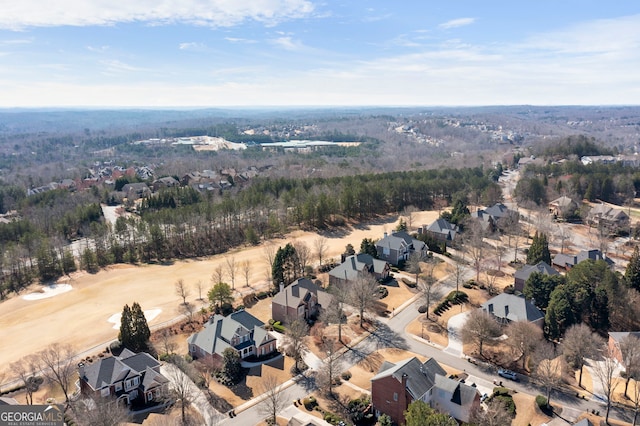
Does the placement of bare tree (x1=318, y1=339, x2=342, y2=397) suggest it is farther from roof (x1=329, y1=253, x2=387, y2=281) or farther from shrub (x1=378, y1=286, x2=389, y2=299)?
roof (x1=329, y1=253, x2=387, y2=281)

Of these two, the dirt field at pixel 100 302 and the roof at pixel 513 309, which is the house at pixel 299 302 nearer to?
the dirt field at pixel 100 302

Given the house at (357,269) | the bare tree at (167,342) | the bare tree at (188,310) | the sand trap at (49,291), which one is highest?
the house at (357,269)

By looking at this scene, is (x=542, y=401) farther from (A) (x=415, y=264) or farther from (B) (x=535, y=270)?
(A) (x=415, y=264)

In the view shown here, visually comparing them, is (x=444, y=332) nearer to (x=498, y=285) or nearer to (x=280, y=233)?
(x=498, y=285)

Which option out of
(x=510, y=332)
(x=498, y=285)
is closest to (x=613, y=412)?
(x=510, y=332)

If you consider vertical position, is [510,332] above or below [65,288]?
above

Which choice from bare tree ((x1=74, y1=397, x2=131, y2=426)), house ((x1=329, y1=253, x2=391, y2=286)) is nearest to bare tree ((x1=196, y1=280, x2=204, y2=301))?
house ((x1=329, y1=253, x2=391, y2=286))

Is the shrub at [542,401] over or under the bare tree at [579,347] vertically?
under

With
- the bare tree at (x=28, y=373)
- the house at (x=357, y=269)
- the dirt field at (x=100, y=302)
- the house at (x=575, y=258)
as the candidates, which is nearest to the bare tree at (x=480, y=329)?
the house at (x=357, y=269)
